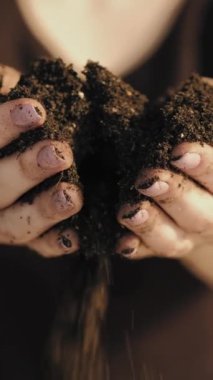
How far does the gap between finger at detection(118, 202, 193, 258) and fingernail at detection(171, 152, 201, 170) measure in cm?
9

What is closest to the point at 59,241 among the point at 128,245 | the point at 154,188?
the point at 128,245

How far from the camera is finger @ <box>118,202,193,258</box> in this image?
31.7 inches

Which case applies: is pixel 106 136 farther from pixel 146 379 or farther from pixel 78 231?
pixel 146 379

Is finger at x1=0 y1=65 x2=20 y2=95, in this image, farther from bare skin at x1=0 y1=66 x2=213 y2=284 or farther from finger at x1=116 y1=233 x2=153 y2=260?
finger at x1=116 y1=233 x2=153 y2=260

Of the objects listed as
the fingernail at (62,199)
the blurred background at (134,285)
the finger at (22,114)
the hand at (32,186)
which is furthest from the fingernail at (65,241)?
the blurred background at (134,285)

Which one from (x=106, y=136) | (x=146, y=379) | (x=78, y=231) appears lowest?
(x=146, y=379)

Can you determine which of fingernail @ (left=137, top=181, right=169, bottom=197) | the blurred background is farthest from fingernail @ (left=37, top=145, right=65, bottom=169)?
the blurred background

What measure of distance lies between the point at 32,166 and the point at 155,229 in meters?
0.25

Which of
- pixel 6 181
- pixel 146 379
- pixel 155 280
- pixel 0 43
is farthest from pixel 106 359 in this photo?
pixel 0 43

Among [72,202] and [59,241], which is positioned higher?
[72,202]

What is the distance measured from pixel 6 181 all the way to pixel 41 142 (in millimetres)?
106

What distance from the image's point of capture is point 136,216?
2.64 feet

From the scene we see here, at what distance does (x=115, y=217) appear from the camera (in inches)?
34.9

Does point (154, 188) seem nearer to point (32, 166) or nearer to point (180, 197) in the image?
point (180, 197)
